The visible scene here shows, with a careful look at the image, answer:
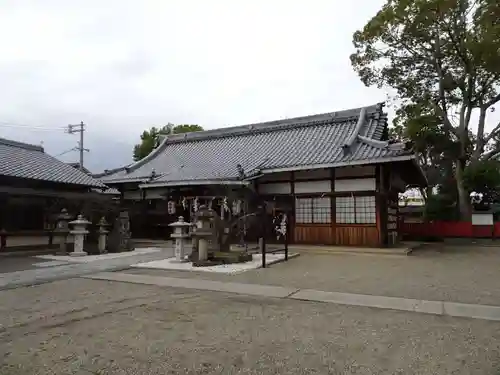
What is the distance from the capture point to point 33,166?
1533 cm

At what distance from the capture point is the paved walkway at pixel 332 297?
5.64 meters

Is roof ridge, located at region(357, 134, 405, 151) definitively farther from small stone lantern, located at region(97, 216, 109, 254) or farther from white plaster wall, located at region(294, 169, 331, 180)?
small stone lantern, located at region(97, 216, 109, 254)

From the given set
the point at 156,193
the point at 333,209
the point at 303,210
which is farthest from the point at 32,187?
the point at 333,209

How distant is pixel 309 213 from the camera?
16484mm

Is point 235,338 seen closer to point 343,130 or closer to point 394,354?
point 394,354

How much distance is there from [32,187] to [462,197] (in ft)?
70.6

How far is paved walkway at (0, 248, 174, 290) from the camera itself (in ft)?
26.7

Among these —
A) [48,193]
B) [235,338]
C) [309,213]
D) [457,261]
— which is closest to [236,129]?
[309,213]

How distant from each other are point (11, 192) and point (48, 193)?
1552 millimetres

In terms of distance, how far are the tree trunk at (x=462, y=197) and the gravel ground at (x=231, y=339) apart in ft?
62.1

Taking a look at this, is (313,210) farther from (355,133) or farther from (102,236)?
(102,236)

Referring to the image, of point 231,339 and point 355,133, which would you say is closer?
point 231,339

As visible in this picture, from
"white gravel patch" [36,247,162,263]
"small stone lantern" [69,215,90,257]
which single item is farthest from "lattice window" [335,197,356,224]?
"small stone lantern" [69,215,90,257]

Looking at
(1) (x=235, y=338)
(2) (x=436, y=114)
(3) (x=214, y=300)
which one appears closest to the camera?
(1) (x=235, y=338)
